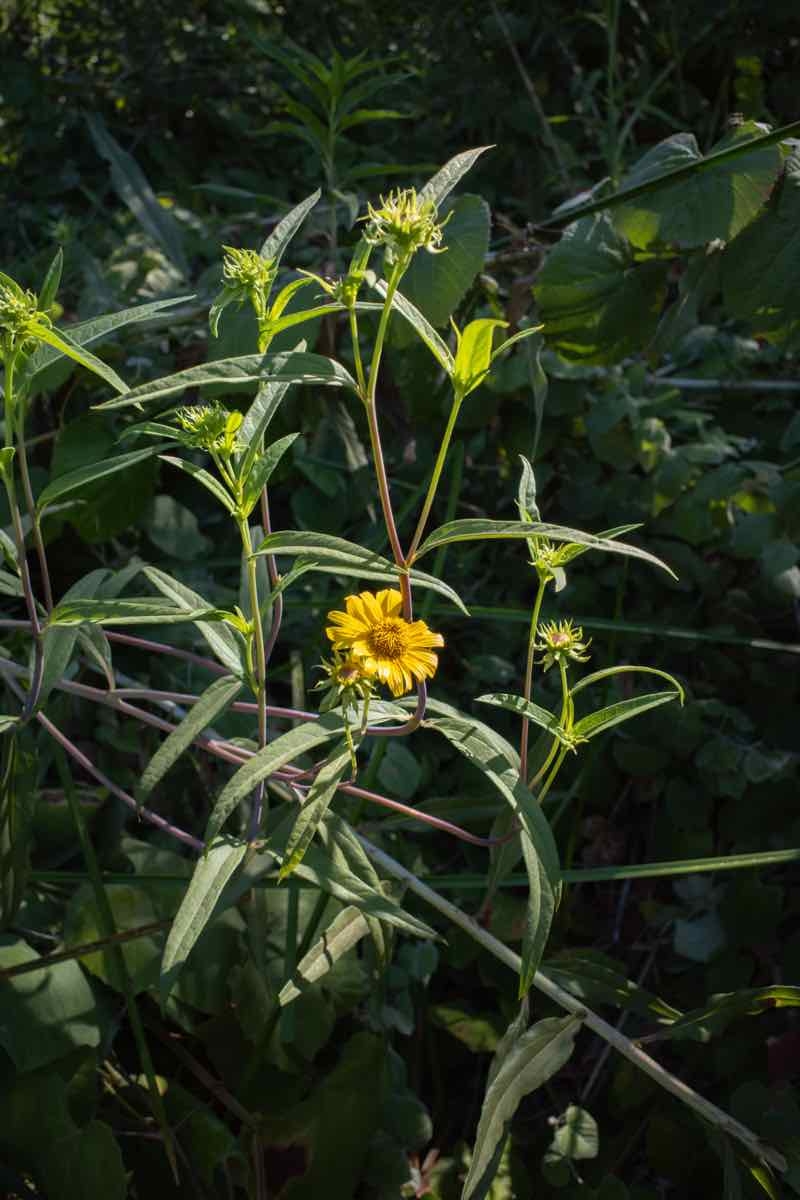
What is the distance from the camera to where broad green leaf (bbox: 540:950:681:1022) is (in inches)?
37.3

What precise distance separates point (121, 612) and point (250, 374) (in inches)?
7.2

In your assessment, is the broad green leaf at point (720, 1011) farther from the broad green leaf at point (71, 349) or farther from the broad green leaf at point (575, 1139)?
the broad green leaf at point (71, 349)

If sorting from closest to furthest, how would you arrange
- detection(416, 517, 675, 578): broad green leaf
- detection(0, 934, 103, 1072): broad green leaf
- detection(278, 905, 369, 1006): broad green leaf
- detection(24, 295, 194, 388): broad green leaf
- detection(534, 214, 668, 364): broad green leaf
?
detection(416, 517, 675, 578): broad green leaf → detection(24, 295, 194, 388): broad green leaf → detection(278, 905, 369, 1006): broad green leaf → detection(0, 934, 103, 1072): broad green leaf → detection(534, 214, 668, 364): broad green leaf

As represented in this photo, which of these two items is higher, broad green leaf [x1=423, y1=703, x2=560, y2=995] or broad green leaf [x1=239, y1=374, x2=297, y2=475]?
broad green leaf [x1=239, y1=374, x2=297, y2=475]

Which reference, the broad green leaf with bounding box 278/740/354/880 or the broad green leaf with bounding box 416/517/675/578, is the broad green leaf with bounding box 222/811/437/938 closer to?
the broad green leaf with bounding box 278/740/354/880

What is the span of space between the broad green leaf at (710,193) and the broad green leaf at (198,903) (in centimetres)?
67

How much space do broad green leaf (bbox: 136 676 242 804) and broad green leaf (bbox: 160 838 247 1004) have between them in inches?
2.4

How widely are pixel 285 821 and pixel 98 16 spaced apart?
1.85 meters

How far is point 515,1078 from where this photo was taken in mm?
852

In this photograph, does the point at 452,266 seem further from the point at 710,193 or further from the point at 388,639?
the point at 388,639

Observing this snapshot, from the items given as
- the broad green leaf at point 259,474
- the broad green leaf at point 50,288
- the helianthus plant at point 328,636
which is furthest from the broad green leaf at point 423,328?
the broad green leaf at point 50,288

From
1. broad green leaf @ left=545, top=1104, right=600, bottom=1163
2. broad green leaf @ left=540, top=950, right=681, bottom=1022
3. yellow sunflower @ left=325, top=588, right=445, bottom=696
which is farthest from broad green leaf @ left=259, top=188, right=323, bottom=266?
broad green leaf @ left=545, top=1104, right=600, bottom=1163

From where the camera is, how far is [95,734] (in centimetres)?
128

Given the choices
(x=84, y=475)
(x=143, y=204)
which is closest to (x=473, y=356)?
(x=84, y=475)
